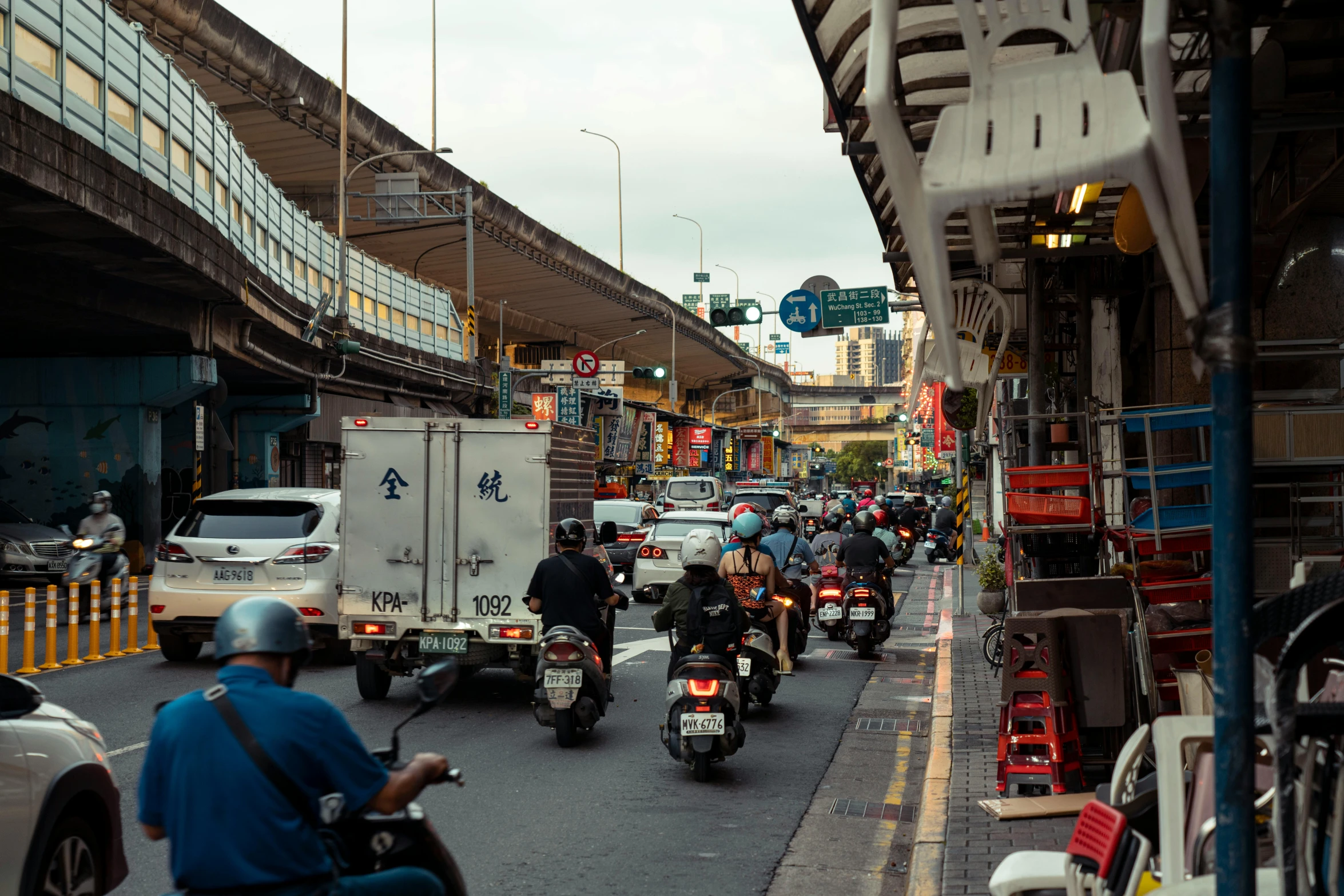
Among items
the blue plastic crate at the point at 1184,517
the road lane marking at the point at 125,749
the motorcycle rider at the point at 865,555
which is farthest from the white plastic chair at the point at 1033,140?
the motorcycle rider at the point at 865,555

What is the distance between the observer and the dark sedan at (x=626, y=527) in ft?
83.6

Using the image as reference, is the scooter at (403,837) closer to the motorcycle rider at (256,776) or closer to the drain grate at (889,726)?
the motorcycle rider at (256,776)

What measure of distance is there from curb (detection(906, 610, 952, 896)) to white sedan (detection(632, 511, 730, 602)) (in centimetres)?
904

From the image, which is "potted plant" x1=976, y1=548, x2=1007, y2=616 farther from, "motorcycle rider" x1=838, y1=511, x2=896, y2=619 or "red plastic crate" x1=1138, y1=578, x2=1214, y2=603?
"red plastic crate" x1=1138, y1=578, x2=1214, y2=603

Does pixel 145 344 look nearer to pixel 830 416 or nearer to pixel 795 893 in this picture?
pixel 795 893

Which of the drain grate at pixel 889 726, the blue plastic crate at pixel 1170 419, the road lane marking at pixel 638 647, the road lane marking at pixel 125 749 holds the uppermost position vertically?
the blue plastic crate at pixel 1170 419

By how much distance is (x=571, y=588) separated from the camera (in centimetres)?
1006

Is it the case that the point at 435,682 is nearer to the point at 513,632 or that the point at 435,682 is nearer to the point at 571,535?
the point at 571,535

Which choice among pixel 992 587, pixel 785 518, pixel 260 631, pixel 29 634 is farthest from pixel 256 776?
pixel 992 587

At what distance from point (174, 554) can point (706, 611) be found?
22.3 feet

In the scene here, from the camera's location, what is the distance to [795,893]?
6516 mm

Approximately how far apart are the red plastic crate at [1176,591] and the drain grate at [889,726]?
9.29ft

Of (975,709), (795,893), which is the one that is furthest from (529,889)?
(975,709)

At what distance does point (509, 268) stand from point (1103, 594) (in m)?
53.9
